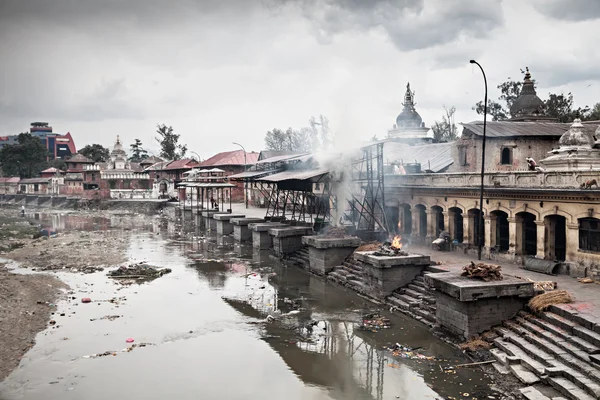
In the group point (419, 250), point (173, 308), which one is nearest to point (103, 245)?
point (173, 308)

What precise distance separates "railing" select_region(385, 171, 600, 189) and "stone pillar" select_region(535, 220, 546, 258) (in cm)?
160

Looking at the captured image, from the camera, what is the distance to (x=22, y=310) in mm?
18328

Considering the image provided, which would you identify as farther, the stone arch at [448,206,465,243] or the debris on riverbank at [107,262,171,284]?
the stone arch at [448,206,465,243]

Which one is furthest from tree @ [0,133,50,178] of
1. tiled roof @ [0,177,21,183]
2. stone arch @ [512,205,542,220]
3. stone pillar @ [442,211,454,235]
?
stone arch @ [512,205,542,220]

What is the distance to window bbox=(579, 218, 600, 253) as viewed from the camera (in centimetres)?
1755

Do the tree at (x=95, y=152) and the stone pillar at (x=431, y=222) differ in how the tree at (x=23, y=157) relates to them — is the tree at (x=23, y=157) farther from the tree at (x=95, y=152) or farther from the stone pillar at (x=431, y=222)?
the stone pillar at (x=431, y=222)

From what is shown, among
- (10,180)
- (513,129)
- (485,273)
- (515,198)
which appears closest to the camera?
(485,273)

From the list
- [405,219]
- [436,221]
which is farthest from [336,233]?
[436,221]

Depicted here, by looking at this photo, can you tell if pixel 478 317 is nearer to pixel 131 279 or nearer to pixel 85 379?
pixel 85 379

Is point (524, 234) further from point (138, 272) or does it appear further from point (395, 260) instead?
point (138, 272)

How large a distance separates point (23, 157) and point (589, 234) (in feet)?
423

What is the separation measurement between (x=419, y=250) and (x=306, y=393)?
14834 mm

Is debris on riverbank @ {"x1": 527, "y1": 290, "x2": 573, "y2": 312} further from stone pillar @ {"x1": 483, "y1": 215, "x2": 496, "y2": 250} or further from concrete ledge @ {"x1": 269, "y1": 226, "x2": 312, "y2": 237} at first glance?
concrete ledge @ {"x1": 269, "y1": 226, "x2": 312, "y2": 237}

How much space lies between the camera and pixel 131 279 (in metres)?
25.0
